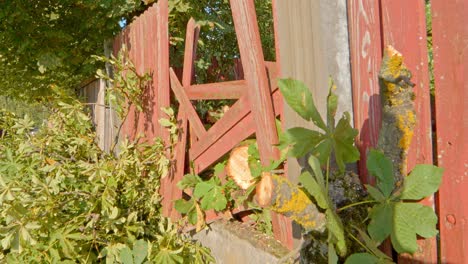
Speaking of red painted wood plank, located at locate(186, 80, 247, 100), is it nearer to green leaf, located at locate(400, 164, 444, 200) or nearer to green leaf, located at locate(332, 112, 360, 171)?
green leaf, located at locate(332, 112, 360, 171)

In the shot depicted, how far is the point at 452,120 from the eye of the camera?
1.23m

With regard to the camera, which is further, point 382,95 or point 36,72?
point 36,72

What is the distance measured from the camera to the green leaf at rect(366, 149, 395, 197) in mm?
1271

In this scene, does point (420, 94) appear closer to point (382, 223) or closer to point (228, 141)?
point (382, 223)

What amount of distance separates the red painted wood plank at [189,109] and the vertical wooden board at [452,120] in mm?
1904

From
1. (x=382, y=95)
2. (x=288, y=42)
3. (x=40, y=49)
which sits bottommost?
(x=382, y=95)

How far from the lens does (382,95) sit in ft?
4.45

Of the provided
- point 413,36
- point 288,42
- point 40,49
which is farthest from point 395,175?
point 40,49

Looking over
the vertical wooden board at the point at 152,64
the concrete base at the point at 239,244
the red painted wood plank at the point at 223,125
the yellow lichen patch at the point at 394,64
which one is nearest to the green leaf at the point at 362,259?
the yellow lichen patch at the point at 394,64

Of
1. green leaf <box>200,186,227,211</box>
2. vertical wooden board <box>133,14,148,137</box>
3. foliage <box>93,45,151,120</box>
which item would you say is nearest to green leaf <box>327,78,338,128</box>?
green leaf <box>200,186,227,211</box>

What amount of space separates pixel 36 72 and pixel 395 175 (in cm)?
663

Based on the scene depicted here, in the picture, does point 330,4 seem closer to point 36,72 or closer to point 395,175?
point 395,175

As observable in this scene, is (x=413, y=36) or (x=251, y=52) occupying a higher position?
(x=251, y=52)

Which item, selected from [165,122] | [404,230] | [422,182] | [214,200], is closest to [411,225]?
[404,230]
